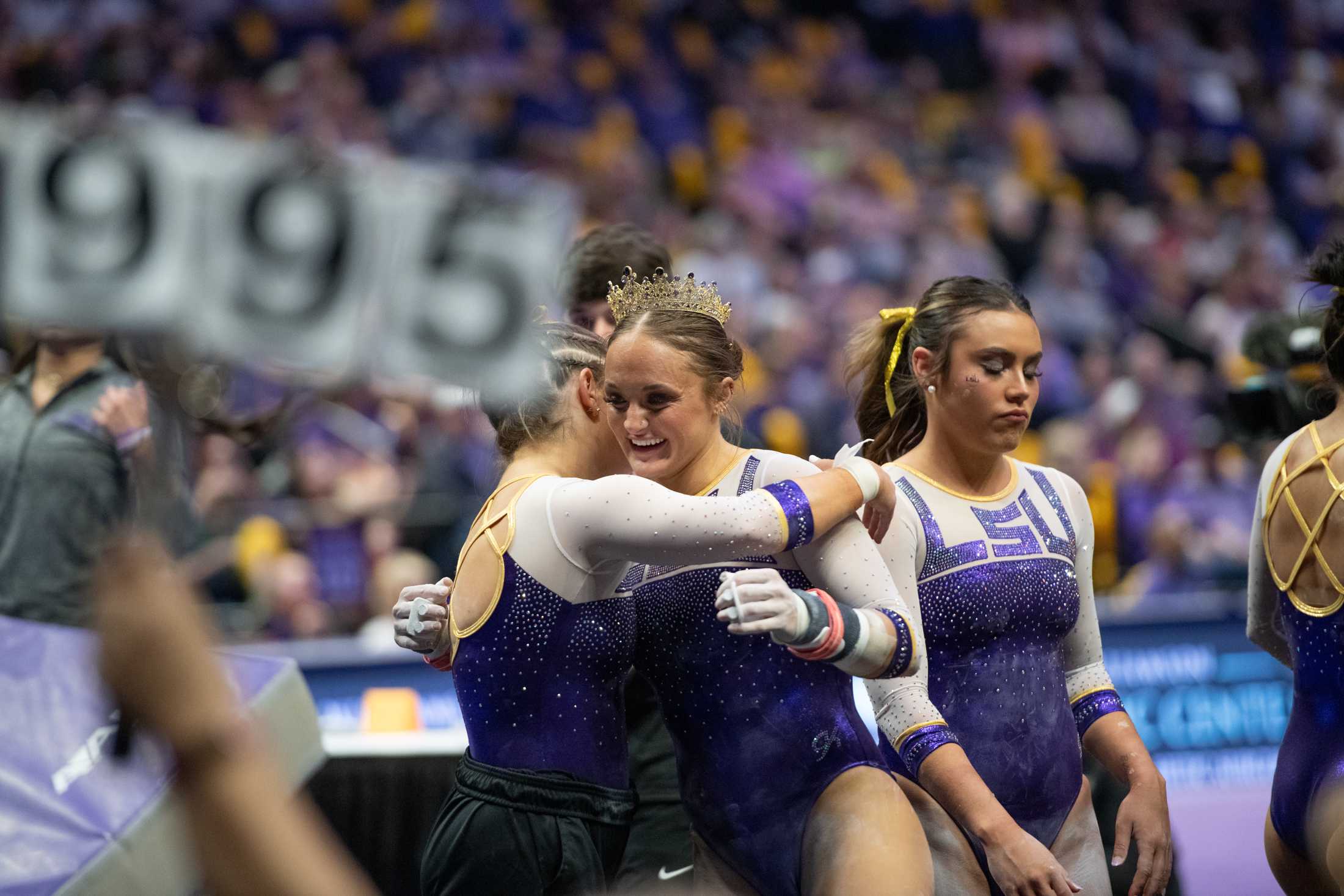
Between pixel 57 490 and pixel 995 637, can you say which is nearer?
pixel 995 637

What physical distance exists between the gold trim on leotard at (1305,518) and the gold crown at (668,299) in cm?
126

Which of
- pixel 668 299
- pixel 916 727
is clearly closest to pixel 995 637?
pixel 916 727

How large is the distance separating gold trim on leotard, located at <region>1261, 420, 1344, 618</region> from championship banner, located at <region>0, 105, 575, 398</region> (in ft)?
6.42

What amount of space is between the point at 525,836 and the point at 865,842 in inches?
24.7

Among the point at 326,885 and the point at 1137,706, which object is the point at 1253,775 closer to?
the point at 1137,706

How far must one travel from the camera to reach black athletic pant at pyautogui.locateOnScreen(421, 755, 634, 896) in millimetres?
2641

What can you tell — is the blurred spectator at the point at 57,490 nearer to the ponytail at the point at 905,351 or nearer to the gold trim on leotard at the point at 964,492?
the ponytail at the point at 905,351

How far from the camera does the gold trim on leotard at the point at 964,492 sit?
3.03 meters

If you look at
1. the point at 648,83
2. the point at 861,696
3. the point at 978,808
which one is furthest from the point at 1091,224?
the point at 978,808

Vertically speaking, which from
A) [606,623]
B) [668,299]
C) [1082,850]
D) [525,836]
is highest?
[668,299]

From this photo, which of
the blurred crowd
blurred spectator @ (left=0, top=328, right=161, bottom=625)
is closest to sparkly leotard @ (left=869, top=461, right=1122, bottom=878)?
blurred spectator @ (left=0, top=328, right=161, bottom=625)

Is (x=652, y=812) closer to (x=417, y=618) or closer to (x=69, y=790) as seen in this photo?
(x=417, y=618)

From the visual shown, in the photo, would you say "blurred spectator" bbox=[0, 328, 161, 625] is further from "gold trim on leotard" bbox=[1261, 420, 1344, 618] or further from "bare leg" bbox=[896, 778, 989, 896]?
"gold trim on leotard" bbox=[1261, 420, 1344, 618]

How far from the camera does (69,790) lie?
346 centimetres
